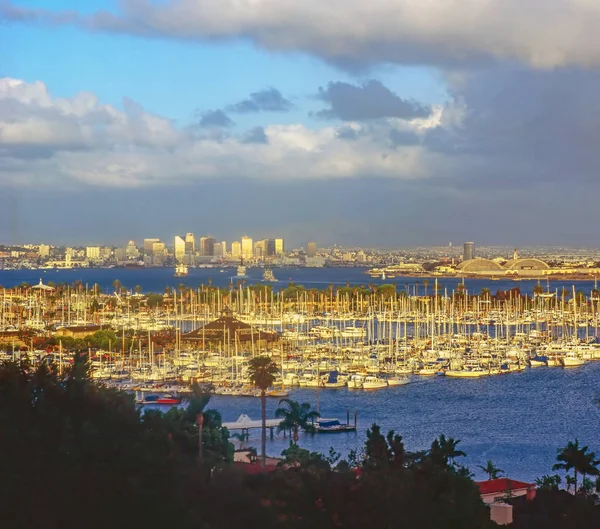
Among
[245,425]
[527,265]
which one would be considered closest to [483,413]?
[245,425]

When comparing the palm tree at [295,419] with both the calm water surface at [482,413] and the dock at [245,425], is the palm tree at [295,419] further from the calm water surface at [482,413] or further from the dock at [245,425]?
the dock at [245,425]

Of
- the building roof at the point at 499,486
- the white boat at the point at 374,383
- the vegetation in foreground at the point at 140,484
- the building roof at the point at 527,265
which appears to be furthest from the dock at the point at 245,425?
the building roof at the point at 527,265

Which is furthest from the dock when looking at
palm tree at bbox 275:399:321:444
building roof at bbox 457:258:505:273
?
building roof at bbox 457:258:505:273

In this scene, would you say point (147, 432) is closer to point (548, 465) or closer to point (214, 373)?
point (548, 465)

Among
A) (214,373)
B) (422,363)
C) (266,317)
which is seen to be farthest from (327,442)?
(266,317)

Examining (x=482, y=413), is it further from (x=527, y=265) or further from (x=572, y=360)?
(x=527, y=265)

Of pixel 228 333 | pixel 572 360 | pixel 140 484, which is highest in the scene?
pixel 140 484
